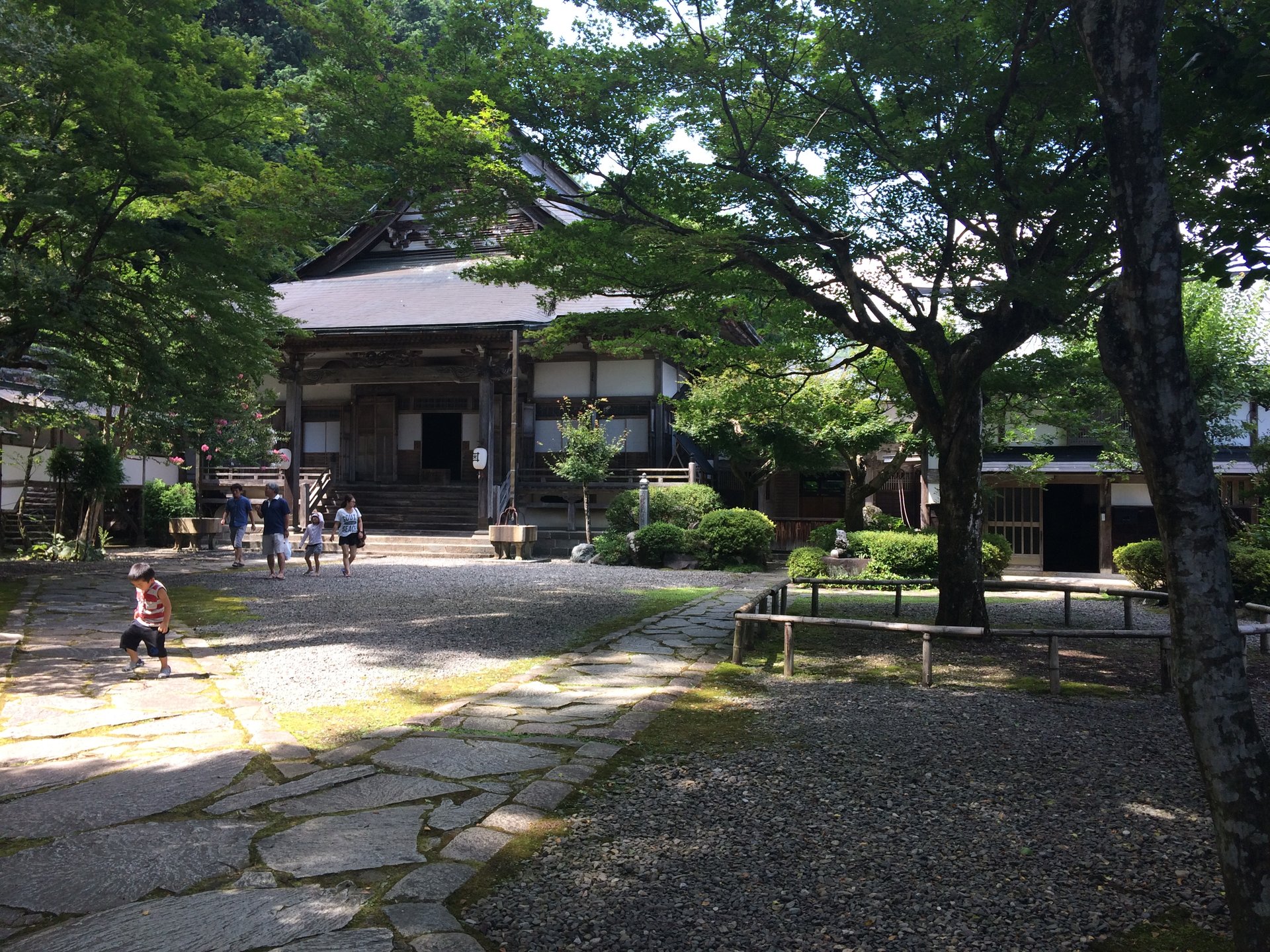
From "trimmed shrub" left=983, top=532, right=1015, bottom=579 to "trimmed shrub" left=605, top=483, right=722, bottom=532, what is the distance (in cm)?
550

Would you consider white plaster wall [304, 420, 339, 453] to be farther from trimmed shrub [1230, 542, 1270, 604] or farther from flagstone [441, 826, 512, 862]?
flagstone [441, 826, 512, 862]

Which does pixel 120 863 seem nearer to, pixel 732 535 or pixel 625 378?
pixel 732 535

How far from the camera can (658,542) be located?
17.7m

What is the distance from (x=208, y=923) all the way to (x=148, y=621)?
466cm

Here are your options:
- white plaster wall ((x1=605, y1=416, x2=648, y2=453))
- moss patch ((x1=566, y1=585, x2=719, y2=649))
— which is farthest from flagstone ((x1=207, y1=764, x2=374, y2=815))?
white plaster wall ((x1=605, y1=416, x2=648, y2=453))

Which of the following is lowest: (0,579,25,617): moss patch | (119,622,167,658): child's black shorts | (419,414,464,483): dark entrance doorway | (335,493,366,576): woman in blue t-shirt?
(0,579,25,617): moss patch

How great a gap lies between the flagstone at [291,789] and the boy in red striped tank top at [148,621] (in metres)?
3.01

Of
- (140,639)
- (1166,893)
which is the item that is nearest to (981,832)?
(1166,893)

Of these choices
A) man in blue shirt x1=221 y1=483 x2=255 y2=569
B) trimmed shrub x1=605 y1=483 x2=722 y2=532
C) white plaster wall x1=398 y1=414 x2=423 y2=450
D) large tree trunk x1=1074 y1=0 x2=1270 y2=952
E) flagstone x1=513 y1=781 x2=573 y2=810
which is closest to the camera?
large tree trunk x1=1074 y1=0 x2=1270 y2=952

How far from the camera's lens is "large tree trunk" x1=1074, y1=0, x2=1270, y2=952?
2615 millimetres

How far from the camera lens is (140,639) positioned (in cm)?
687

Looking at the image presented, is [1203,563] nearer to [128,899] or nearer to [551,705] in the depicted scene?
A: [128,899]

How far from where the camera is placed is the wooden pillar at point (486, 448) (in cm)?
2019

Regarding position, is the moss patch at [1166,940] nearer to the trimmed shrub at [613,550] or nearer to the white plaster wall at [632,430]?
the trimmed shrub at [613,550]
